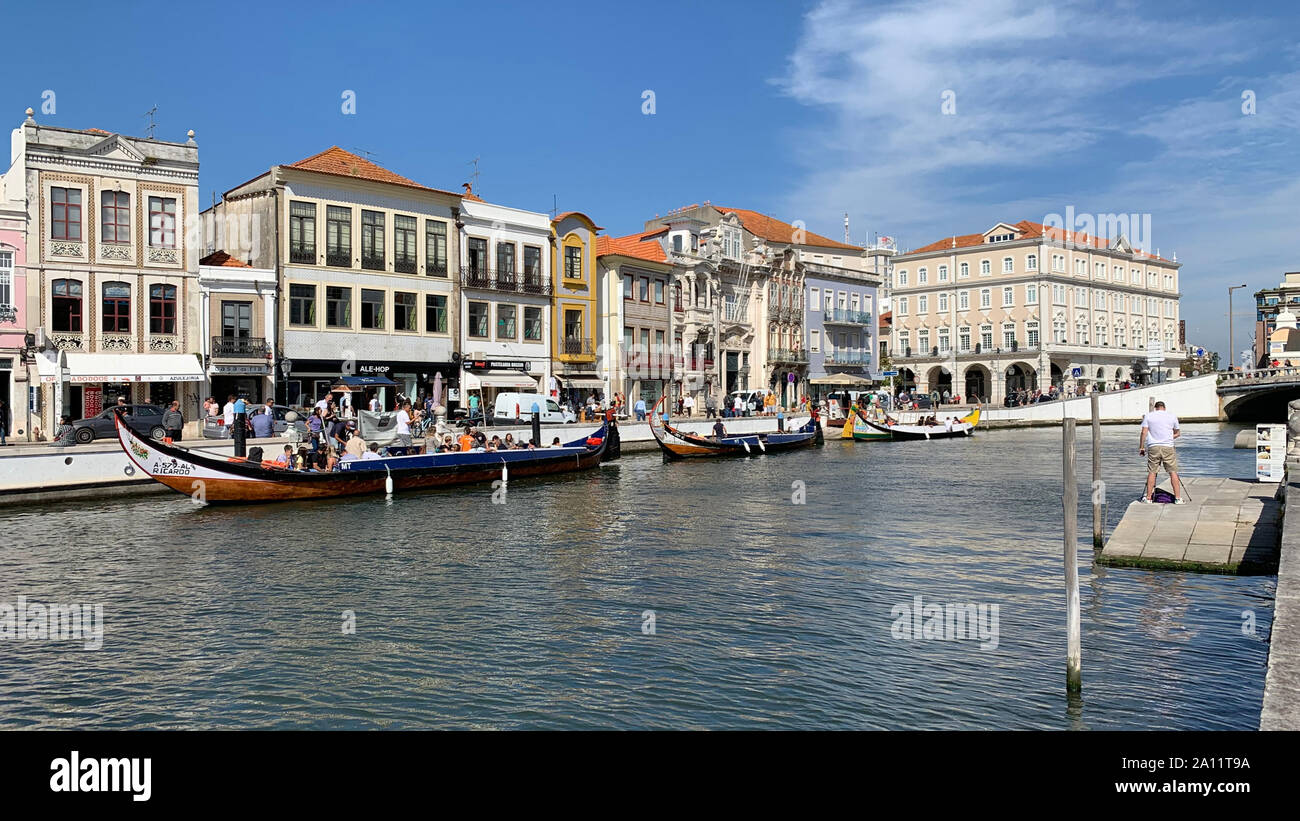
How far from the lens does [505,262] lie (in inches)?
1964

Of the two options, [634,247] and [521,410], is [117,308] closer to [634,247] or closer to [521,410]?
[521,410]

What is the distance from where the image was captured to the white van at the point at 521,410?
41.7 metres

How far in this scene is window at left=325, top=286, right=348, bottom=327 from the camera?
139 ft

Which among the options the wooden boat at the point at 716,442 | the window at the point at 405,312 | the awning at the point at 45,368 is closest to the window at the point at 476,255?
the window at the point at 405,312

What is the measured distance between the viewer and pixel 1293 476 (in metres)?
15.5

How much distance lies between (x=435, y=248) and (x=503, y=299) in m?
4.48

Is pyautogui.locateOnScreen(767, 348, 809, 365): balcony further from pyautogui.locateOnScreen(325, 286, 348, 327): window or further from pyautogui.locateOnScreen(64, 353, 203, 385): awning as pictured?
pyautogui.locateOnScreen(64, 353, 203, 385): awning

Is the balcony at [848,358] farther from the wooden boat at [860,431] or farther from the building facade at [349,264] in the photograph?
the building facade at [349,264]

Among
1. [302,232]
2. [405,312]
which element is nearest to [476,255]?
[405,312]

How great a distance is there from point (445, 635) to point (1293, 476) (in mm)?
13066

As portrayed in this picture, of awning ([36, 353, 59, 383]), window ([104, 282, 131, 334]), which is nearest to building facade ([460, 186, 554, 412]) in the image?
window ([104, 282, 131, 334])

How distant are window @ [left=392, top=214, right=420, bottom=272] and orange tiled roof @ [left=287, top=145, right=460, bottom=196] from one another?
1633mm

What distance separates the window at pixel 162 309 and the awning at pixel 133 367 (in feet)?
3.31
